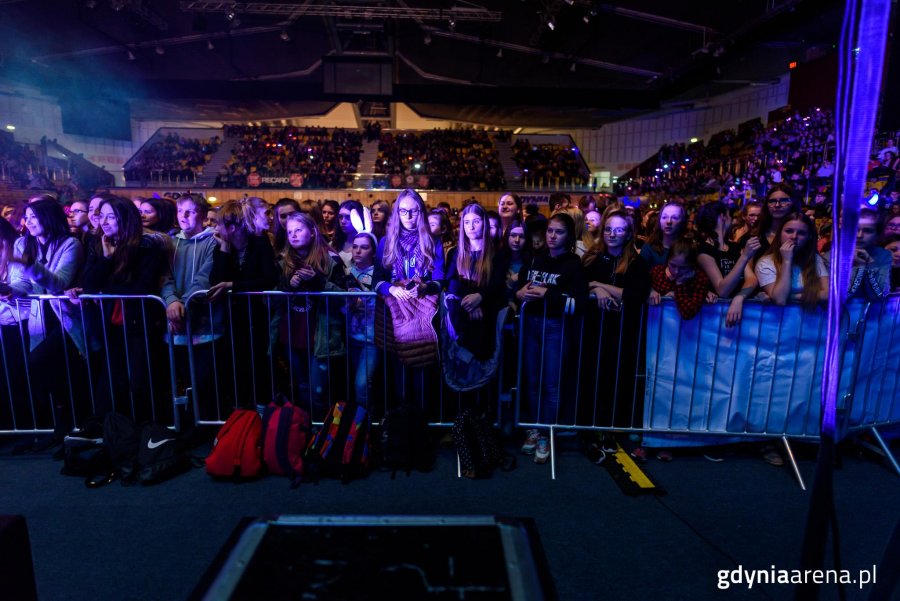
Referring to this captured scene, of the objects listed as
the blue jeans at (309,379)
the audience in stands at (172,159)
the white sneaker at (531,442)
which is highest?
the audience in stands at (172,159)

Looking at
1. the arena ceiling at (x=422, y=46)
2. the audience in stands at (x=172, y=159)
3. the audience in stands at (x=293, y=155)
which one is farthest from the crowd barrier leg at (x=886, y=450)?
the audience in stands at (x=172, y=159)

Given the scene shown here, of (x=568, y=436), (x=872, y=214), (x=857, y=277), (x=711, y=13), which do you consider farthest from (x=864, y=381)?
(x=711, y=13)

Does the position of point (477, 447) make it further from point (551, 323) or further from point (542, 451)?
point (551, 323)

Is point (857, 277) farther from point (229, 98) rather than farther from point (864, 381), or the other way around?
point (229, 98)

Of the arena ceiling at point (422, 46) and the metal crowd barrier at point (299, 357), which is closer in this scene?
the metal crowd barrier at point (299, 357)

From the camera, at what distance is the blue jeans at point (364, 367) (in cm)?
395

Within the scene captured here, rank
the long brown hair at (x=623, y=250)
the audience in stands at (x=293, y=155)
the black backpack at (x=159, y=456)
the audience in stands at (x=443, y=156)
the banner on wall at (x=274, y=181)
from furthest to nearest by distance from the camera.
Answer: the audience in stands at (x=443, y=156), the audience in stands at (x=293, y=155), the banner on wall at (x=274, y=181), the long brown hair at (x=623, y=250), the black backpack at (x=159, y=456)

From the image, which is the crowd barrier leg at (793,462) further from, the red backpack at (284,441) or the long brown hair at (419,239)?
the red backpack at (284,441)

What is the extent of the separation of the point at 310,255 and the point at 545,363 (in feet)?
6.68

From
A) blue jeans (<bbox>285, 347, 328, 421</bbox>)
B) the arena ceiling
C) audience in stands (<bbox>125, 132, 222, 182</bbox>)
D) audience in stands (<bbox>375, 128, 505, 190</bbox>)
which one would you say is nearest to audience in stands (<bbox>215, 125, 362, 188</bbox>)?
audience in stands (<bbox>125, 132, 222, 182</bbox>)

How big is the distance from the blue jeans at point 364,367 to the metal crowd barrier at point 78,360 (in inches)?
54.8

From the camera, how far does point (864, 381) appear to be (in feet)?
12.5

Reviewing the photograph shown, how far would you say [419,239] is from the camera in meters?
3.85

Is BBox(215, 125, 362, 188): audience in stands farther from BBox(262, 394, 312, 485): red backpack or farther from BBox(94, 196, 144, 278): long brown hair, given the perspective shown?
BBox(262, 394, 312, 485): red backpack
